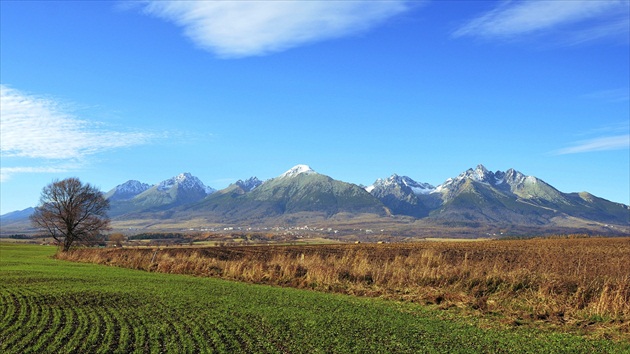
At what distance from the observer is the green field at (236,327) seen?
13.5 meters

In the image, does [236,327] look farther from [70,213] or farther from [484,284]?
[70,213]

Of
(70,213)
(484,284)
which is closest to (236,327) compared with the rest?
(484,284)

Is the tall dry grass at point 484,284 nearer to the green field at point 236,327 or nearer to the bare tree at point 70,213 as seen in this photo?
the green field at point 236,327

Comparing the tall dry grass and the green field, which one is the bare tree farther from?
the green field

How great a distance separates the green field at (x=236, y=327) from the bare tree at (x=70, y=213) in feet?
187

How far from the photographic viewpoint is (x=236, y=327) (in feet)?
51.3

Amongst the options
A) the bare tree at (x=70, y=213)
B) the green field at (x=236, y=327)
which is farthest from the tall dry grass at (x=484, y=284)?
the bare tree at (x=70, y=213)

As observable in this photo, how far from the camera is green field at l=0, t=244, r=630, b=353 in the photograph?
44.2 ft

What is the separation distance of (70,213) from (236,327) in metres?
68.6

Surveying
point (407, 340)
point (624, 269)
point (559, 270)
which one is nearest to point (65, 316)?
point (407, 340)

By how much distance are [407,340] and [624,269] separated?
70.1ft

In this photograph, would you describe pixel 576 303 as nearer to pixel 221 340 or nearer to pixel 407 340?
pixel 407 340

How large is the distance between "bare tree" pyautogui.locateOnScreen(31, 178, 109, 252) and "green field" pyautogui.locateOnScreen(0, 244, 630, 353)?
57.0 metres

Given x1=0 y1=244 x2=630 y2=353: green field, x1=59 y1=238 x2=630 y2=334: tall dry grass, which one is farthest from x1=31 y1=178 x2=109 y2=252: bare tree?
x1=0 y1=244 x2=630 y2=353: green field
